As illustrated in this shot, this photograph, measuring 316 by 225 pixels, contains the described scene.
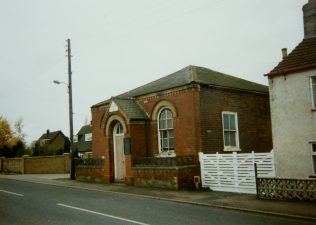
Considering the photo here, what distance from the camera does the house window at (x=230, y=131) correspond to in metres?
19.2

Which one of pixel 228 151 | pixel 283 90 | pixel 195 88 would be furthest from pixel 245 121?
pixel 283 90

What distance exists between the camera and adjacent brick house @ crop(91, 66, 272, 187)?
18.2m

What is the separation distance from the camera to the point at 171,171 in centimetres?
1691

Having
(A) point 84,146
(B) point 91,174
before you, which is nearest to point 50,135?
(A) point 84,146

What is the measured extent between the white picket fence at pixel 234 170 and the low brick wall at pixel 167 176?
2.16 ft

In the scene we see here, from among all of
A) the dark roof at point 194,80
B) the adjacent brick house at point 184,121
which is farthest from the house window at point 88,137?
the dark roof at point 194,80

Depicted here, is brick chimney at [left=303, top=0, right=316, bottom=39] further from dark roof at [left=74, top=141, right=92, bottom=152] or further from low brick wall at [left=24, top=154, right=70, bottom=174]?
dark roof at [left=74, top=141, right=92, bottom=152]

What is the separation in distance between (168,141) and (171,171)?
288 cm

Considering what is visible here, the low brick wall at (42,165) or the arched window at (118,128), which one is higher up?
the arched window at (118,128)

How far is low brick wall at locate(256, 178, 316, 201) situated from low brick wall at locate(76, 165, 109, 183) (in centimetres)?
1052

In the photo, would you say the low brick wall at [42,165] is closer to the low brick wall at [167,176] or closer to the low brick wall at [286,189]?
the low brick wall at [167,176]

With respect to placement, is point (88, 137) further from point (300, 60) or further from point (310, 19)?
point (300, 60)

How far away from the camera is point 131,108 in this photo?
67.3 feet

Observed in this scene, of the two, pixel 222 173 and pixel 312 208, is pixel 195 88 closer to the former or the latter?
pixel 222 173
